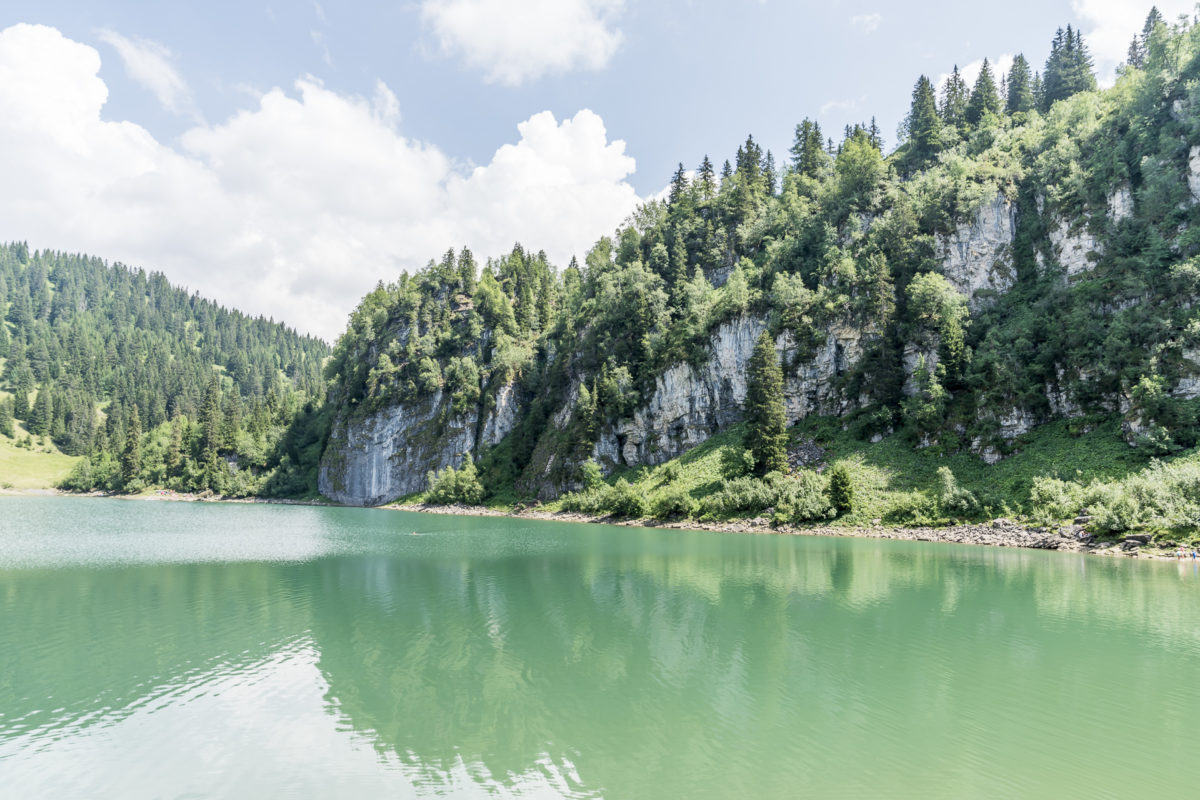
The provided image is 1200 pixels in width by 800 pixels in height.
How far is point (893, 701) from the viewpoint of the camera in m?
13.8

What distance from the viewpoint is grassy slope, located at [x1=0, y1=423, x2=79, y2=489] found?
130500 millimetres

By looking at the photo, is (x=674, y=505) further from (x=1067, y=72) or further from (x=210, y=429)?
(x=210, y=429)

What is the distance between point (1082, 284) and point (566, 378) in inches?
2748

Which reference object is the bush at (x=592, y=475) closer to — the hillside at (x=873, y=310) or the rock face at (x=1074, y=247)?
the hillside at (x=873, y=310)

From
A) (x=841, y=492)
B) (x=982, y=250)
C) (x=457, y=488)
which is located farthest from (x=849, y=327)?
(x=457, y=488)

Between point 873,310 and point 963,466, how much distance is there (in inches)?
946

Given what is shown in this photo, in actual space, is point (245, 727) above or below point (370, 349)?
below

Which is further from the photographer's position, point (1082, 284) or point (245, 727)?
point (1082, 284)

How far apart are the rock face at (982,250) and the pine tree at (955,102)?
1062 inches

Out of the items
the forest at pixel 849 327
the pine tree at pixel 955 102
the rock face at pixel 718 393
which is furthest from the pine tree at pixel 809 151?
the rock face at pixel 718 393

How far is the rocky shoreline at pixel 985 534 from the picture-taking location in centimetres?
3853

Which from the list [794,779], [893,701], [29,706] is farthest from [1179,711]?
[29,706]

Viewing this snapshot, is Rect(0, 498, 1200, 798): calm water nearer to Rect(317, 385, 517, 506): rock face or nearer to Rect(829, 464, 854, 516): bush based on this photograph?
Rect(829, 464, 854, 516): bush

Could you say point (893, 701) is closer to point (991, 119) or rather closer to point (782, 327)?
point (782, 327)
